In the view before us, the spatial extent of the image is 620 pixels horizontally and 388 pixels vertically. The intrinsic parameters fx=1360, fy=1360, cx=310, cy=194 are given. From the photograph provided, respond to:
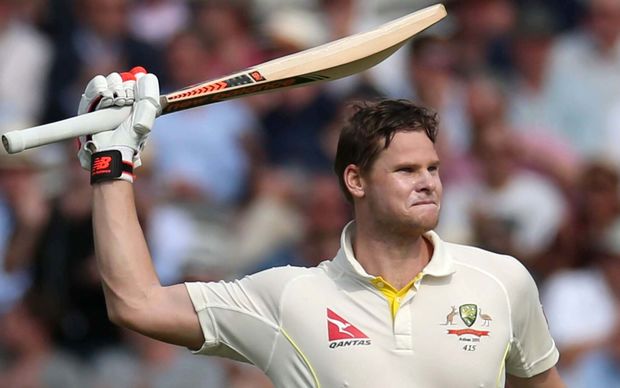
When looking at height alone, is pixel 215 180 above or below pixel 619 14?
below

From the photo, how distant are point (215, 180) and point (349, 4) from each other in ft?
4.69

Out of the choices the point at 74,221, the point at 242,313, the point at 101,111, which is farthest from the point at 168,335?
the point at 74,221

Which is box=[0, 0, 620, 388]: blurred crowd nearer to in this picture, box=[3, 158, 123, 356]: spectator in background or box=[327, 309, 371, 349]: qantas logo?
box=[3, 158, 123, 356]: spectator in background

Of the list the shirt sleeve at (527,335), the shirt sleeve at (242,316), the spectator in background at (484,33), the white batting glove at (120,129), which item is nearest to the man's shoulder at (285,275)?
the shirt sleeve at (242,316)

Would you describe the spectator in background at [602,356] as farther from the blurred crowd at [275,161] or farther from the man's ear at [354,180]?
the man's ear at [354,180]

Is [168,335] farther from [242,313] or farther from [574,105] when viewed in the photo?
[574,105]

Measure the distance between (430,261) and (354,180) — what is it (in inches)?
14.0

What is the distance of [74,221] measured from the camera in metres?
7.60

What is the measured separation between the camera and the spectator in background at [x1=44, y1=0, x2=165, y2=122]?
8.26 meters

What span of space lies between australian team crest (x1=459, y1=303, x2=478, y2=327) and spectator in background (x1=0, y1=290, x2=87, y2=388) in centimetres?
376

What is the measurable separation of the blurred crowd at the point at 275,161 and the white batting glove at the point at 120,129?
127 inches

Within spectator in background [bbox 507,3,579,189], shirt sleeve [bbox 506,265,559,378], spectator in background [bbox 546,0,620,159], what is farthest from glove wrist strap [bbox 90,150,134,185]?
spectator in background [bbox 546,0,620,159]

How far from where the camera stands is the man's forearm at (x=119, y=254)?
158 inches

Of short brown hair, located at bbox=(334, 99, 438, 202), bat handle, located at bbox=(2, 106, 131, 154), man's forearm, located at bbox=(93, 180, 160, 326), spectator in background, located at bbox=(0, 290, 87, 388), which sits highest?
bat handle, located at bbox=(2, 106, 131, 154)
